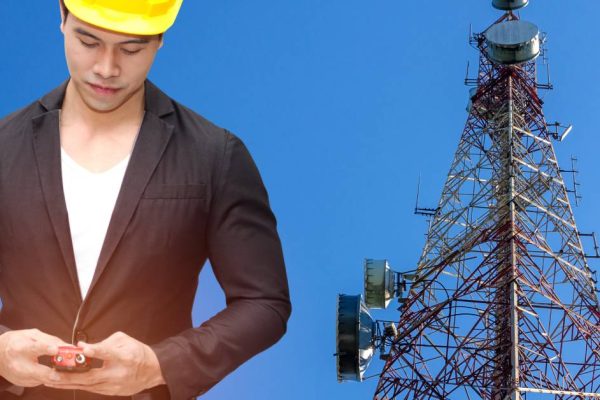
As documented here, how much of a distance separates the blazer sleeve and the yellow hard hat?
0.60 metres

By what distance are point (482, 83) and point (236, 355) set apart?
33.0 meters

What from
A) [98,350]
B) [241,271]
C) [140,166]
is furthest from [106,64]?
[98,350]

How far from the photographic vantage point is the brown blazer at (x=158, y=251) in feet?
10.9

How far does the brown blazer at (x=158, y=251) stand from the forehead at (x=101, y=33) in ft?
1.36

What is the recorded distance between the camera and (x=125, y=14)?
127 inches

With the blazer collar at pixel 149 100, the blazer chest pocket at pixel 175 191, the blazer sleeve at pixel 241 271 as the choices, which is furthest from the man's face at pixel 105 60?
the blazer sleeve at pixel 241 271

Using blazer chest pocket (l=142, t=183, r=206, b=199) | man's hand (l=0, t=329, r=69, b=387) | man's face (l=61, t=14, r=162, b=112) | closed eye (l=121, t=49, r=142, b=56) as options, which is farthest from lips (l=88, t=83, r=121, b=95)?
man's hand (l=0, t=329, r=69, b=387)

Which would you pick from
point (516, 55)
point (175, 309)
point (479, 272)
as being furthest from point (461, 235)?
point (175, 309)

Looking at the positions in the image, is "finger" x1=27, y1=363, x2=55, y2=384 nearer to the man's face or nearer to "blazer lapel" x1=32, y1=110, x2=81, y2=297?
"blazer lapel" x1=32, y1=110, x2=81, y2=297

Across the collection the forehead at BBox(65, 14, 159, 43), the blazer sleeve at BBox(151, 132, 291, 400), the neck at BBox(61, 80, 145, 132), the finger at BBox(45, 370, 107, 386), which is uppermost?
the forehead at BBox(65, 14, 159, 43)

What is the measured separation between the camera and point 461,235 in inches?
1125

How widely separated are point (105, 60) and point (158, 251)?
761 mm

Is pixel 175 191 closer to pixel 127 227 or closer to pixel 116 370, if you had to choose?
pixel 127 227

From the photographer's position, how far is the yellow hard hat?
319cm
